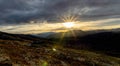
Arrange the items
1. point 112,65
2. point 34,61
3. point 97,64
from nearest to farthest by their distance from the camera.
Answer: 1. point 34,61
2. point 97,64
3. point 112,65

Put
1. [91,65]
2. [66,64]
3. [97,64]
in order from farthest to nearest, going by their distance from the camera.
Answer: [97,64] → [91,65] → [66,64]

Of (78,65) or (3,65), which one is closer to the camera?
(3,65)

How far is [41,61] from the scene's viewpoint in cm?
6100

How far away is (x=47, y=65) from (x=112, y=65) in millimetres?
36923

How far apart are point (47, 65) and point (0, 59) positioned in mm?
13762

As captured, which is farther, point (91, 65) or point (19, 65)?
point (91, 65)

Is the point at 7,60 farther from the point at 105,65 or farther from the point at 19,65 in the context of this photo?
the point at 105,65

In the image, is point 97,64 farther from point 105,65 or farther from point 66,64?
point 66,64

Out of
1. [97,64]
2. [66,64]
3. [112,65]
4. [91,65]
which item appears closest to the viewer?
[66,64]

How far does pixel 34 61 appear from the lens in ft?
192

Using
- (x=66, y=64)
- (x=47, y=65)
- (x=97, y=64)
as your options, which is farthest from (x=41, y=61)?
(x=97, y=64)

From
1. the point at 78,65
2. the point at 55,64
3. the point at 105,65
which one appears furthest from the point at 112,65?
the point at 55,64

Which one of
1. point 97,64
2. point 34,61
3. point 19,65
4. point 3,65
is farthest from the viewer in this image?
point 97,64

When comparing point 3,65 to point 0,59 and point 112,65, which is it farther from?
point 112,65
